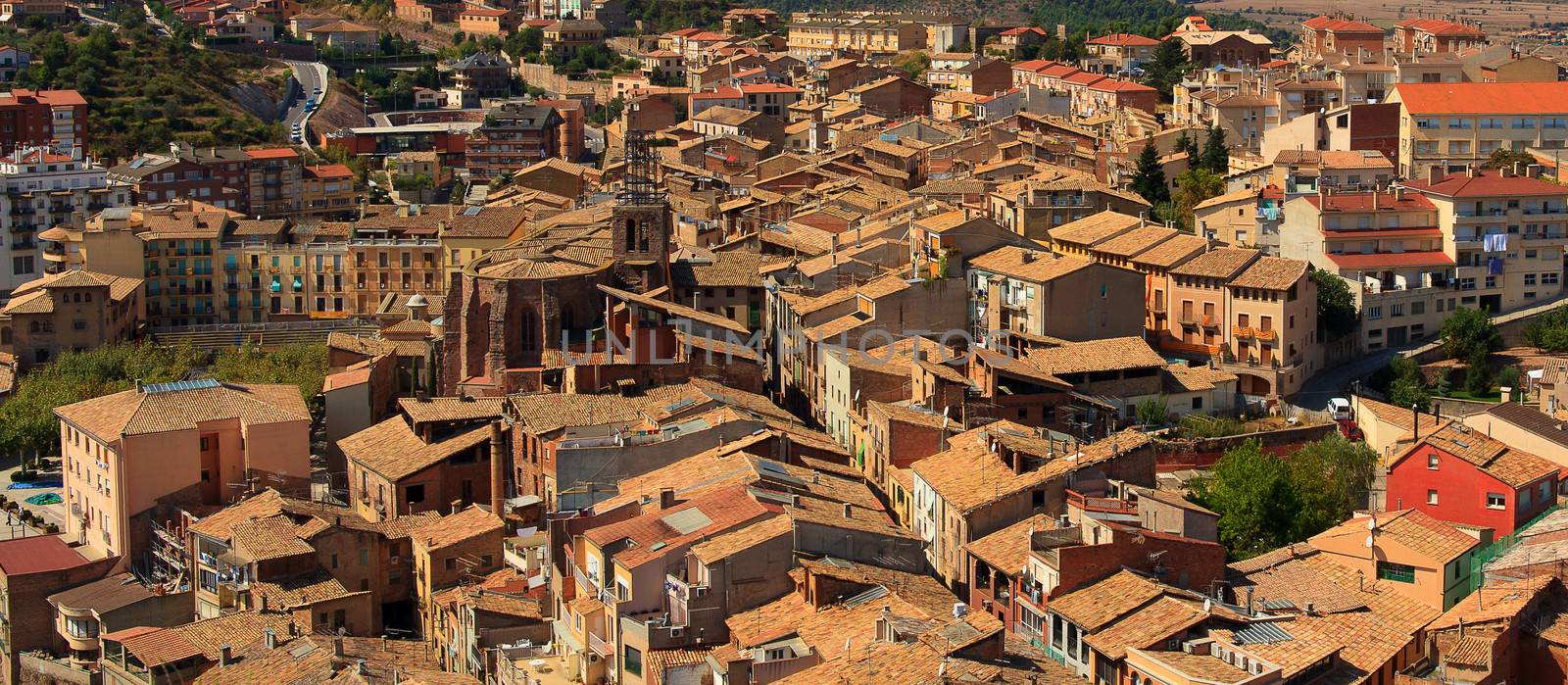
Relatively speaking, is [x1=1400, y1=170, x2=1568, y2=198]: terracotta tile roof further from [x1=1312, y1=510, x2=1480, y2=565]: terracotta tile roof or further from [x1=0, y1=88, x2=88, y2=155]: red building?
[x1=0, y1=88, x2=88, y2=155]: red building

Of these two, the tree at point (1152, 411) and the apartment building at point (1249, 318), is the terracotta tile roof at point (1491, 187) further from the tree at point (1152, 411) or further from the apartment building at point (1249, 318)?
the tree at point (1152, 411)

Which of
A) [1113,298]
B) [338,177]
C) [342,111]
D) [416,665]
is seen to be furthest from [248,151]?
[416,665]

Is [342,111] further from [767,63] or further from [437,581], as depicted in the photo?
[437,581]

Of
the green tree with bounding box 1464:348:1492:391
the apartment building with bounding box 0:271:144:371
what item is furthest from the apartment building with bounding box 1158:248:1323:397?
the apartment building with bounding box 0:271:144:371

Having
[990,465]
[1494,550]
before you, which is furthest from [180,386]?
[1494,550]

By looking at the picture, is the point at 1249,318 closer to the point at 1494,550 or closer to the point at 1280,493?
the point at 1280,493
